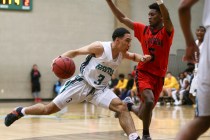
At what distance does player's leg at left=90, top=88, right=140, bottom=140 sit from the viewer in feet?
20.7

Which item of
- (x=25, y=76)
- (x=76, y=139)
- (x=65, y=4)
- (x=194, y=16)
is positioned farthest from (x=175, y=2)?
(x=76, y=139)

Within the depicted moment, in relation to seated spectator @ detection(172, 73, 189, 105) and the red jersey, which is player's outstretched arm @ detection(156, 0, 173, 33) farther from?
seated spectator @ detection(172, 73, 189, 105)

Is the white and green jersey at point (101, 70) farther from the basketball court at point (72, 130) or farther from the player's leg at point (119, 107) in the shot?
the basketball court at point (72, 130)

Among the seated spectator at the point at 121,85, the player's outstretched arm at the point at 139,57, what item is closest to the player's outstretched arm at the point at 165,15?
the player's outstretched arm at the point at 139,57

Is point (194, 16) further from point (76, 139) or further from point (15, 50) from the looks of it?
point (76, 139)

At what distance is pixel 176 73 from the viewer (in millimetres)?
24266

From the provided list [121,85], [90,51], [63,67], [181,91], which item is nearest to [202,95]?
[63,67]

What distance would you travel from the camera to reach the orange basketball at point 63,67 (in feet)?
21.4

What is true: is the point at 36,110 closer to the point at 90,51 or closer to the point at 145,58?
the point at 90,51

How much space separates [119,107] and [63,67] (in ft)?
2.98

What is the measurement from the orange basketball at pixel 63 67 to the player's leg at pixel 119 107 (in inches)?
20.0

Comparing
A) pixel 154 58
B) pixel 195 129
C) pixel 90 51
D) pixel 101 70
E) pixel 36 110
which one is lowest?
pixel 36 110

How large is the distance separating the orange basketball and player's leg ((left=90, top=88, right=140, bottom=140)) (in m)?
0.51

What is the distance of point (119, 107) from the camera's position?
256 inches
